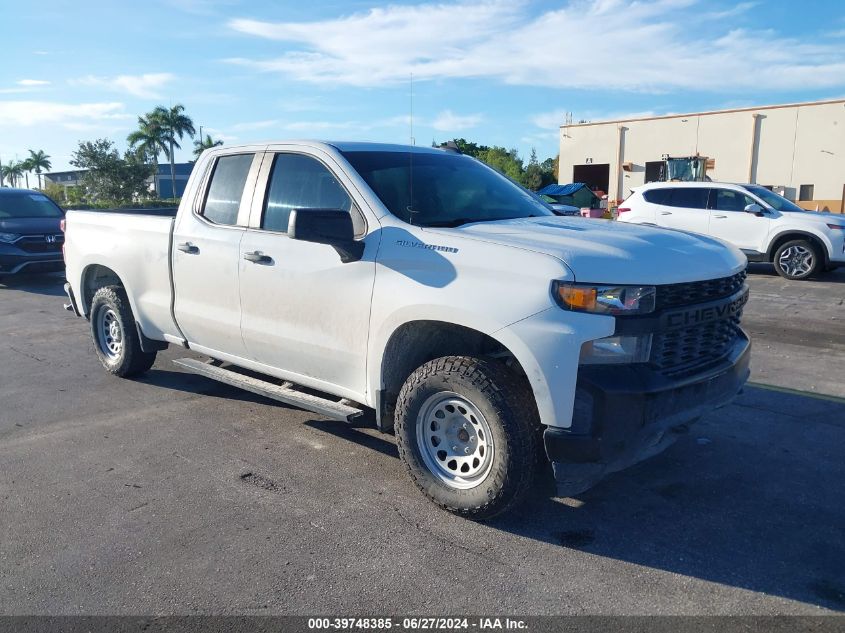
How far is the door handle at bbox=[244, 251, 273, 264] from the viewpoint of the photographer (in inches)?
184

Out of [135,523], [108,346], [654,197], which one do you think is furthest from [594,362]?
[654,197]

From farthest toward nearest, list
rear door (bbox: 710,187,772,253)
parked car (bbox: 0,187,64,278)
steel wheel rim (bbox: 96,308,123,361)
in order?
rear door (bbox: 710,187,772,253) < parked car (bbox: 0,187,64,278) < steel wheel rim (bbox: 96,308,123,361)

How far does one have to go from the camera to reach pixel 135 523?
381cm

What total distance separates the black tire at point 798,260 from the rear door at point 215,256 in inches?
456

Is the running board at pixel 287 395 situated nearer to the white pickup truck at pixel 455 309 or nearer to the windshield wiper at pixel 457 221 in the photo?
the white pickup truck at pixel 455 309

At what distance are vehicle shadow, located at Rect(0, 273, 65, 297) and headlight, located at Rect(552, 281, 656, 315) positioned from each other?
1113 centimetres

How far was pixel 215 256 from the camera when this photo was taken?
5.09 meters

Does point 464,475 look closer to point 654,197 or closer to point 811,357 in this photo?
point 811,357

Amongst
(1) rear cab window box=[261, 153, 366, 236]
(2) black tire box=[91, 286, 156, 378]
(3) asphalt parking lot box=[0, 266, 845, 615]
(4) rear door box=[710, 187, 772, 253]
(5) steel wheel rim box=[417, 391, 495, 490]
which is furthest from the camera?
(4) rear door box=[710, 187, 772, 253]

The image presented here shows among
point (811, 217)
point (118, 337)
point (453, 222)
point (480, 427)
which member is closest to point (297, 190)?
point (453, 222)

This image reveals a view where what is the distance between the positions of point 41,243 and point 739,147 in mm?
36827

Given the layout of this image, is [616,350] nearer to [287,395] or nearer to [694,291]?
[694,291]

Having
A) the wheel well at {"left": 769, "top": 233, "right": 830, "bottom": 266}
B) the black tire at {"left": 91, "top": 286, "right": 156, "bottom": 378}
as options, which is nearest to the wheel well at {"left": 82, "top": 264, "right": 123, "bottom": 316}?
the black tire at {"left": 91, "top": 286, "right": 156, "bottom": 378}

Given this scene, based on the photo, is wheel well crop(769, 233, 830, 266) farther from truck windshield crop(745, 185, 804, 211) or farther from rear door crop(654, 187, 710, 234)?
rear door crop(654, 187, 710, 234)
